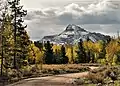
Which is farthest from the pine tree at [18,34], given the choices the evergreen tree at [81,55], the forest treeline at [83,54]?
the evergreen tree at [81,55]

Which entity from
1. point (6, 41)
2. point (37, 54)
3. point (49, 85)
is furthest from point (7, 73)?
point (37, 54)

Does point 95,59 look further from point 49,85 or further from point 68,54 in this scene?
point 49,85

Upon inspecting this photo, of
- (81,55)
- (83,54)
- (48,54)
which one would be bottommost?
(81,55)

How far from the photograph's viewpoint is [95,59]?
132125 millimetres

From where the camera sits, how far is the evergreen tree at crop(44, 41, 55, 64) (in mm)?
106887

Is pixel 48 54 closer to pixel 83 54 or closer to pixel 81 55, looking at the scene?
pixel 81 55

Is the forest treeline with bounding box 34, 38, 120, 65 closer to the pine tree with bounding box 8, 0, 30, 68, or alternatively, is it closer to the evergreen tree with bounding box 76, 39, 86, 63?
the evergreen tree with bounding box 76, 39, 86, 63

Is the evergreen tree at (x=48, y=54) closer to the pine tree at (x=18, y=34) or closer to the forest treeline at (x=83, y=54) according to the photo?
the forest treeline at (x=83, y=54)

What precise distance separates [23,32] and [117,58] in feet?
159

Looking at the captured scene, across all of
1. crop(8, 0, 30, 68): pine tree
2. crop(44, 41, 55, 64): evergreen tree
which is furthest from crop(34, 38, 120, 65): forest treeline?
crop(8, 0, 30, 68): pine tree

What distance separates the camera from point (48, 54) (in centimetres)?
10831

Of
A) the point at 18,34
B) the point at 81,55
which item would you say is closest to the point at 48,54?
the point at 81,55

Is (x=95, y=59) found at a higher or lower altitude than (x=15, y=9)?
lower

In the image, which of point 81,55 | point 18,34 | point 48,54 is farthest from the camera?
point 81,55
